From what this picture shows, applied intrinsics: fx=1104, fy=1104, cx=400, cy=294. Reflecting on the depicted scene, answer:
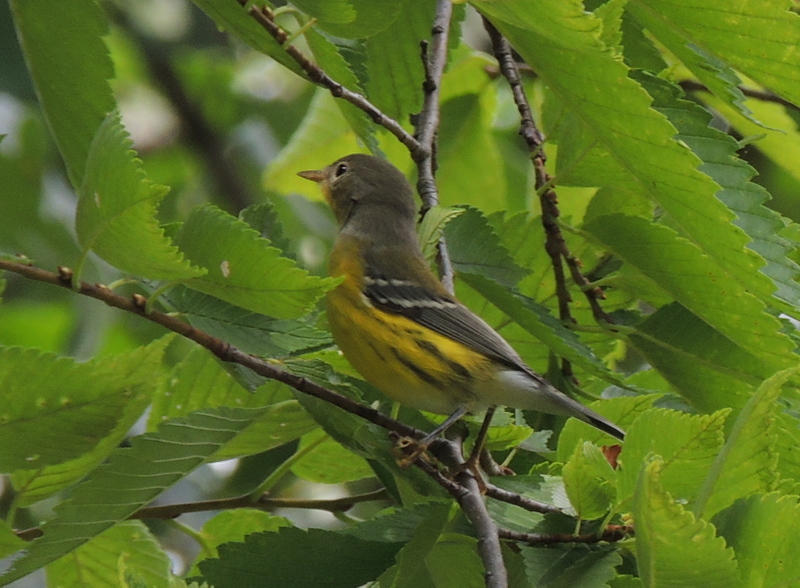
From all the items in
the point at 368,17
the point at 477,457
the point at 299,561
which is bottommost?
the point at 299,561

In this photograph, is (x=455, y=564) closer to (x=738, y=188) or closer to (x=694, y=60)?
(x=738, y=188)

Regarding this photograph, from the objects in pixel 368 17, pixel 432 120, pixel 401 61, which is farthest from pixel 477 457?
pixel 401 61

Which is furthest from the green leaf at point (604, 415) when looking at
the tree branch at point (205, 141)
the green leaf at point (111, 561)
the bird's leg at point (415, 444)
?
the tree branch at point (205, 141)

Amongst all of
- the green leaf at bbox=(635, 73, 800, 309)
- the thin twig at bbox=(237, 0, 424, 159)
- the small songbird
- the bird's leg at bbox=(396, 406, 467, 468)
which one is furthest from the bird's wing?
the green leaf at bbox=(635, 73, 800, 309)

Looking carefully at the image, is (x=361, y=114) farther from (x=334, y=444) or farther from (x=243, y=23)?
(x=334, y=444)

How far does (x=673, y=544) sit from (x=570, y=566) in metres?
0.40

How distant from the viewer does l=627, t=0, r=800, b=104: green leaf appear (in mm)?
1954

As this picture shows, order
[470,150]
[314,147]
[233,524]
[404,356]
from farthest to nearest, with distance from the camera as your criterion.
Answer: [314,147] < [470,150] < [404,356] < [233,524]

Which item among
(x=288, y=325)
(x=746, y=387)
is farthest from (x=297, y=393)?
(x=746, y=387)

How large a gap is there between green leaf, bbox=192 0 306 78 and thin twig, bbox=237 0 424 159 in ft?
0.04

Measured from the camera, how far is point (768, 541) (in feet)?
4.87

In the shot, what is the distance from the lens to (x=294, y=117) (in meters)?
5.80

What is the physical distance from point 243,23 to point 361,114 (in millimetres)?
452

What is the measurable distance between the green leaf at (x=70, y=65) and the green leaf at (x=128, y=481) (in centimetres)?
60
